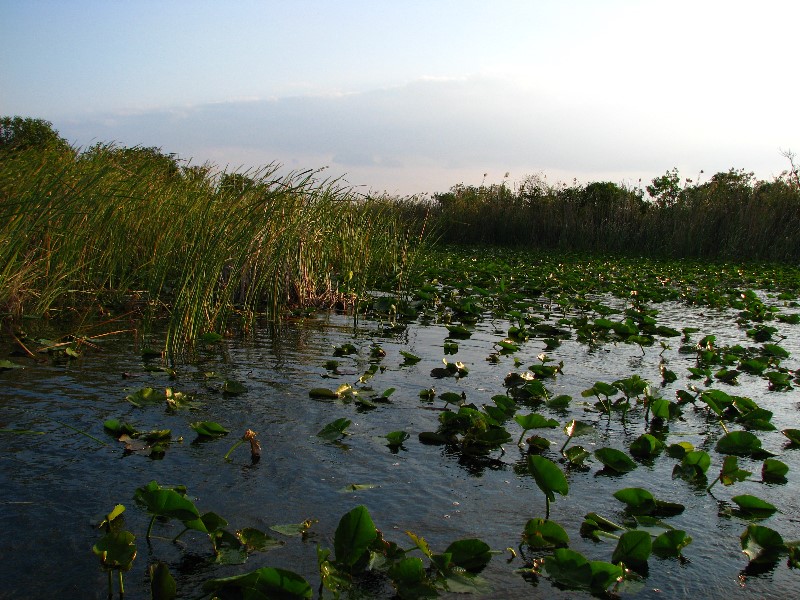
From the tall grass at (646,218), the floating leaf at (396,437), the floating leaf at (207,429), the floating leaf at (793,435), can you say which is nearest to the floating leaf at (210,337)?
the floating leaf at (207,429)

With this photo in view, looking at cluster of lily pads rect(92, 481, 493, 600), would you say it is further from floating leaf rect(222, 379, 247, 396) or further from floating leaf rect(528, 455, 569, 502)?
floating leaf rect(222, 379, 247, 396)

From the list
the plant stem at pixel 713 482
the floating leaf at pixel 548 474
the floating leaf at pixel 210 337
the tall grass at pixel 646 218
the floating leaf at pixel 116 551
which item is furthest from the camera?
the tall grass at pixel 646 218

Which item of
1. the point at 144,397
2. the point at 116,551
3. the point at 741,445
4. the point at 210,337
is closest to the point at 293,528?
the point at 116,551

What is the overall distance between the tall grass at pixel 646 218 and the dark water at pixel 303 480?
10.4 meters

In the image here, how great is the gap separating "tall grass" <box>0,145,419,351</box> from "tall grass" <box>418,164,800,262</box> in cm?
722

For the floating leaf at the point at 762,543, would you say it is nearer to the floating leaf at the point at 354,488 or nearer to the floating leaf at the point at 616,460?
the floating leaf at the point at 616,460

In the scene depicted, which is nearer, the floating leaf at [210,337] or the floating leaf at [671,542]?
the floating leaf at [671,542]

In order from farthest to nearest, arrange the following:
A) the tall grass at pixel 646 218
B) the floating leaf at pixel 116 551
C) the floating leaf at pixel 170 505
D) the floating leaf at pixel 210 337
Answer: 1. the tall grass at pixel 646 218
2. the floating leaf at pixel 210 337
3. the floating leaf at pixel 170 505
4. the floating leaf at pixel 116 551

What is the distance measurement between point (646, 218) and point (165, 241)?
15.6m

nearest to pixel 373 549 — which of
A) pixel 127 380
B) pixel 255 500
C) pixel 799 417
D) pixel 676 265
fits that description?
pixel 255 500

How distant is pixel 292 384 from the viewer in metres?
4.22

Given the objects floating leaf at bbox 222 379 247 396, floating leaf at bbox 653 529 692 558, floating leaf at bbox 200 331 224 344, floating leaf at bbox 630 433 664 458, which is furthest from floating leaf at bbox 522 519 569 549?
floating leaf at bbox 200 331 224 344

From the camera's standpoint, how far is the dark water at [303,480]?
2.06 meters

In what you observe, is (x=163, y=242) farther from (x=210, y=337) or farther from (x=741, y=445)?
(x=741, y=445)
